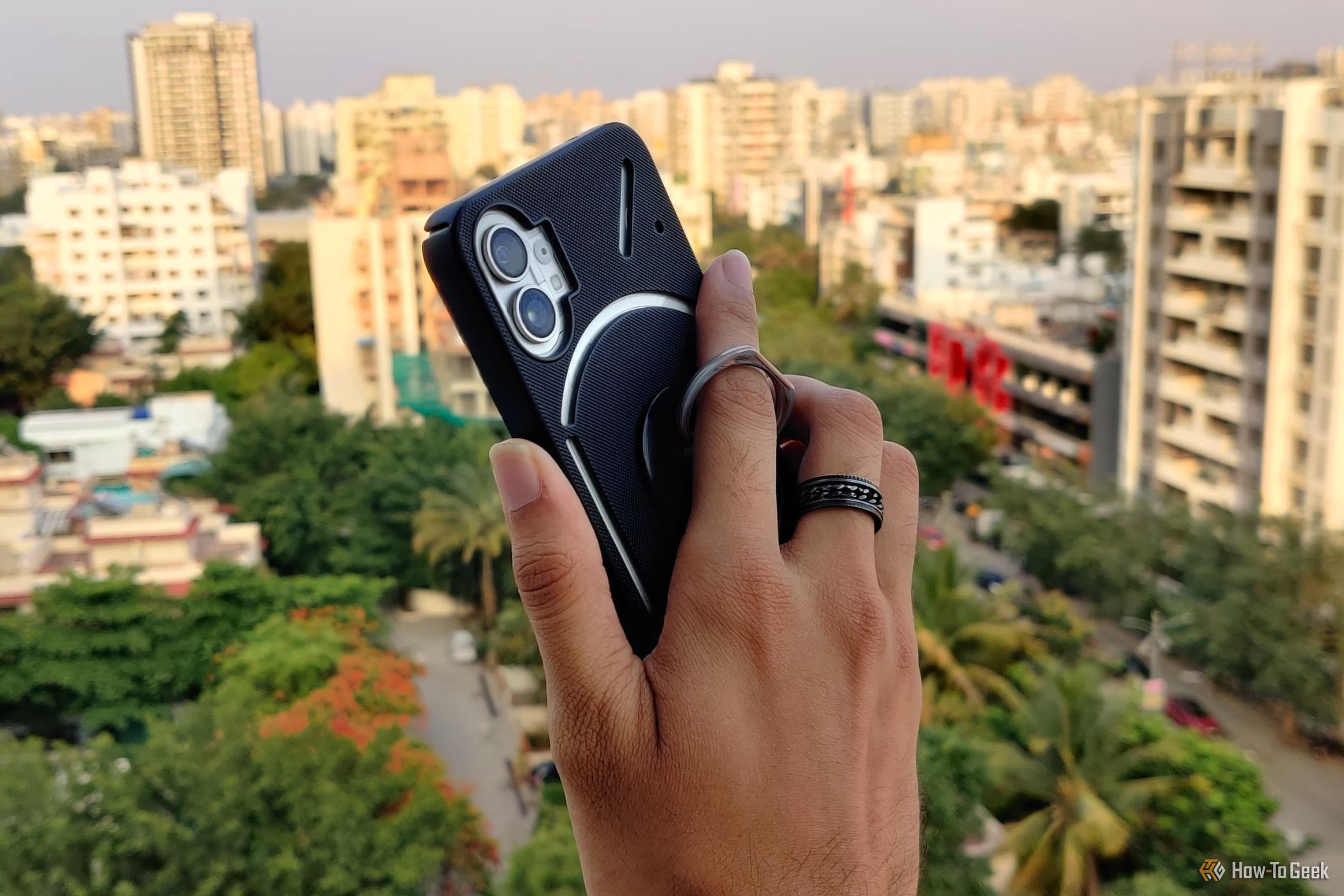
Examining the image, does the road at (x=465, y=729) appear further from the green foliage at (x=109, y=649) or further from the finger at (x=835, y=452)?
the finger at (x=835, y=452)

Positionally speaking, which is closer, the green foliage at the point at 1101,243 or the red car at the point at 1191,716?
the red car at the point at 1191,716

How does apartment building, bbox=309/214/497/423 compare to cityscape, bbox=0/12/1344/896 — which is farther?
apartment building, bbox=309/214/497/423

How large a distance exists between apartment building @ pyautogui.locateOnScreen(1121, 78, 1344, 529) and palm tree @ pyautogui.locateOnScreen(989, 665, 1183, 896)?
2.31 metres

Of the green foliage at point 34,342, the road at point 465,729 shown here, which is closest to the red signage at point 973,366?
the road at point 465,729

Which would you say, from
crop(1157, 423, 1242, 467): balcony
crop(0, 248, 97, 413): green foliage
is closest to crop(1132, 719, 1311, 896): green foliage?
crop(1157, 423, 1242, 467): balcony

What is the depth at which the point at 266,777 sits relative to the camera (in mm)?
3512

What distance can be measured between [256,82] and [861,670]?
1031 inches

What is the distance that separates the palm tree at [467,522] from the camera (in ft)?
22.6

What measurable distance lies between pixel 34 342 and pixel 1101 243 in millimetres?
10714

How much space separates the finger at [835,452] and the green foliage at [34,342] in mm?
12731

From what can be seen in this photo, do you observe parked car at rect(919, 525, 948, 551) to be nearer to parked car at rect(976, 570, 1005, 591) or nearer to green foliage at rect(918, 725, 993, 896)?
parked car at rect(976, 570, 1005, 591)

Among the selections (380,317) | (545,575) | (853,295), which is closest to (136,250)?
(380,317)

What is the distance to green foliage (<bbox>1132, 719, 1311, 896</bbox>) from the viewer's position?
3803mm

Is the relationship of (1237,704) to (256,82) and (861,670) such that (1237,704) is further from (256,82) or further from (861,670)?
(256,82)
